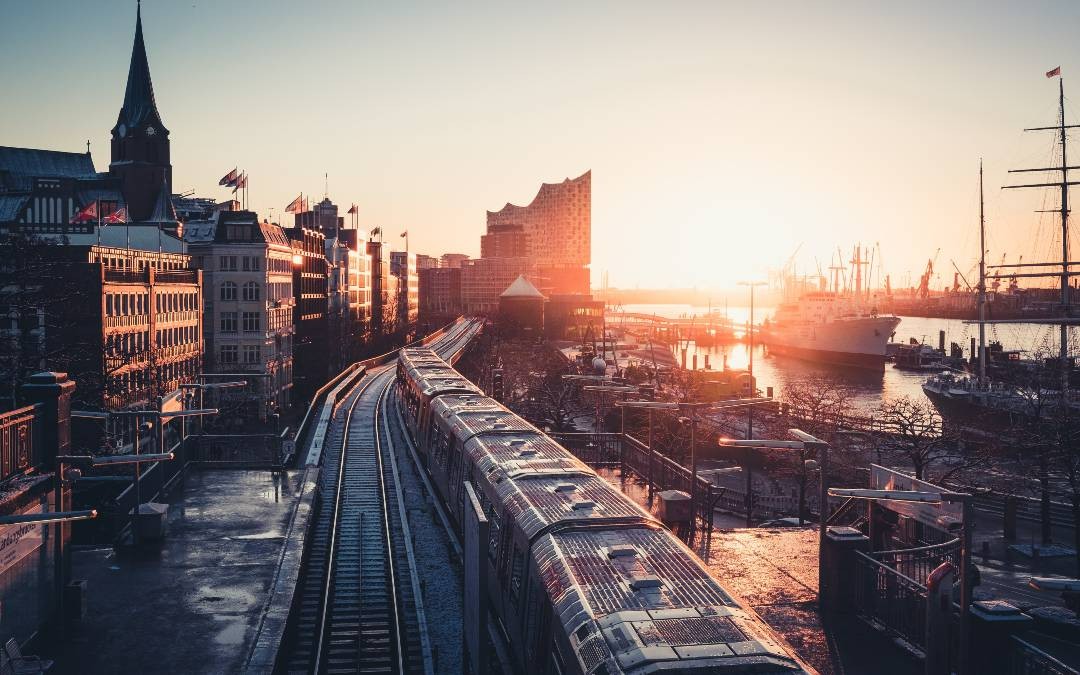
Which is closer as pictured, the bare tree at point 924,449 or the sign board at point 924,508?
the sign board at point 924,508

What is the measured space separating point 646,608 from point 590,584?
103 cm

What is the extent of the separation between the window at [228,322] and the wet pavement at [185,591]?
1634 inches

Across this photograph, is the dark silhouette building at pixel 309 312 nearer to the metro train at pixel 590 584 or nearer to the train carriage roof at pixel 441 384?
the train carriage roof at pixel 441 384

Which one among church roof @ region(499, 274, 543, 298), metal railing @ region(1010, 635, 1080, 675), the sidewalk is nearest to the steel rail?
the sidewalk

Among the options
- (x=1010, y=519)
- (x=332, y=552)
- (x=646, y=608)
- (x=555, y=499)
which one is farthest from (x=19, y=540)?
(x=1010, y=519)

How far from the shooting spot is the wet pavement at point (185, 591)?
14.7 m

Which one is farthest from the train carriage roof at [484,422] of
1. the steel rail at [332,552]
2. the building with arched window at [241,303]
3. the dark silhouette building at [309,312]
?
the dark silhouette building at [309,312]

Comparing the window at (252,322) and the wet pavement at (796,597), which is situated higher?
the window at (252,322)

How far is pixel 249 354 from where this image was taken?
65.9 metres

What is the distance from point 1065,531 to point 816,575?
43.9 feet

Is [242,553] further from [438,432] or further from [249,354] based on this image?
[249,354]

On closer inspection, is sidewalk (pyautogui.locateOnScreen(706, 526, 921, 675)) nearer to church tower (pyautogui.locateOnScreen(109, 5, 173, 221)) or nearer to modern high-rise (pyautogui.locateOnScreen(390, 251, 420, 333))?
church tower (pyautogui.locateOnScreen(109, 5, 173, 221))

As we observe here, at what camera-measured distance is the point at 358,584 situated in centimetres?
2042

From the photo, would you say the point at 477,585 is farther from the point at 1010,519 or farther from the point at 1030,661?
the point at 1010,519
